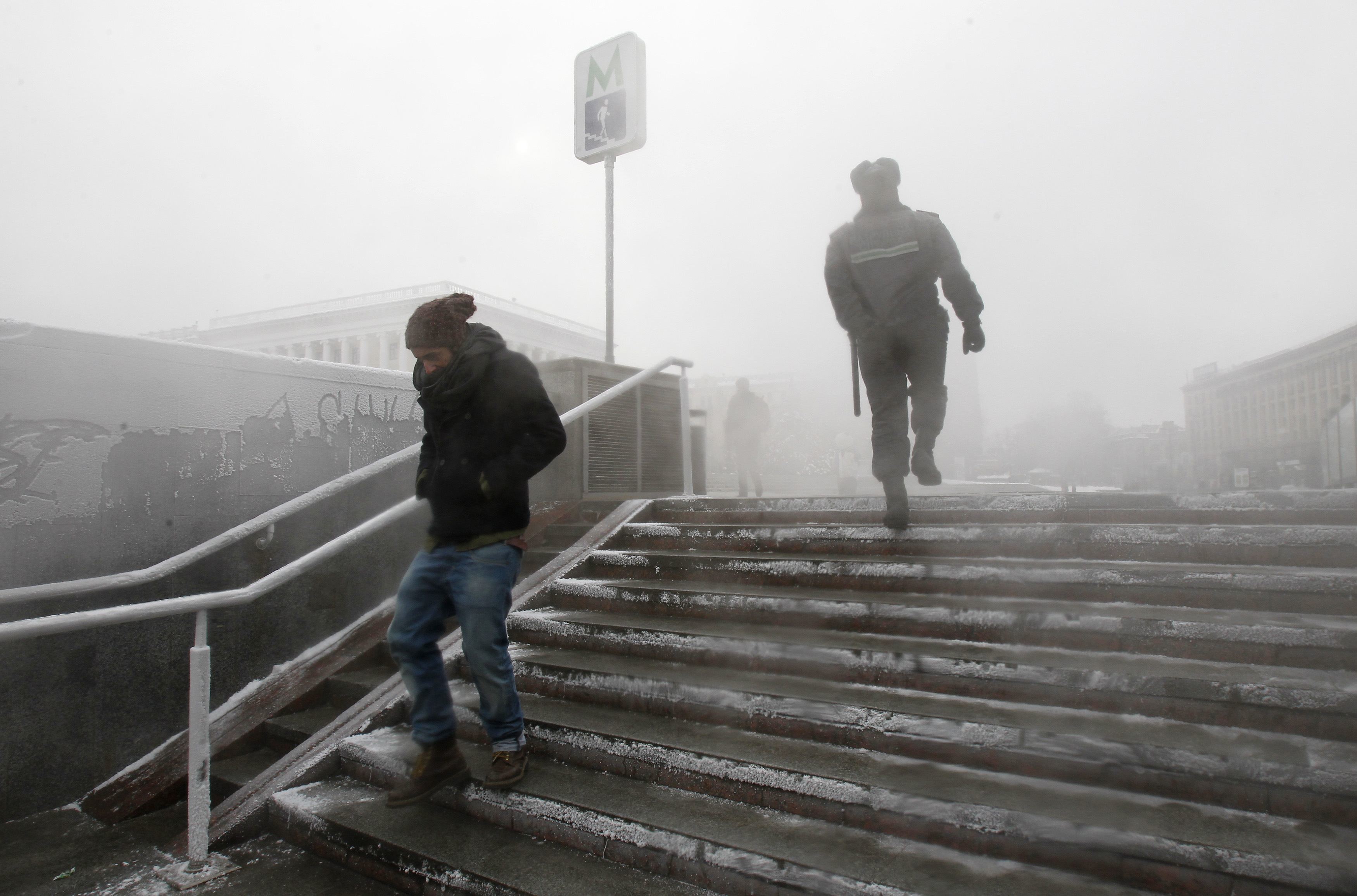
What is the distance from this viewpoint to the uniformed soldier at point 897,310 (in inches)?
136

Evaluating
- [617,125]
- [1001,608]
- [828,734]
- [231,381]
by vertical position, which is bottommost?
[828,734]

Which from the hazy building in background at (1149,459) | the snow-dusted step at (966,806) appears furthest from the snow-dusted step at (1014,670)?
the hazy building in background at (1149,459)

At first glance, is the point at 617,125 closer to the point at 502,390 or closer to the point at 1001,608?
the point at 502,390

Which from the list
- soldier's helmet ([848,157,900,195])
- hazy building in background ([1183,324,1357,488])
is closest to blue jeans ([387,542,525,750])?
soldier's helmet ([848,157,900,195])

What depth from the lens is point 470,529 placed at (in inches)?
94.6

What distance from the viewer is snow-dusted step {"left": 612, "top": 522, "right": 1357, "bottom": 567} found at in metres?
2.74

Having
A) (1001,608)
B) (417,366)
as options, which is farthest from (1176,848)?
(417,366)

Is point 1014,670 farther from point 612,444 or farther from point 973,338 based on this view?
point 612,444

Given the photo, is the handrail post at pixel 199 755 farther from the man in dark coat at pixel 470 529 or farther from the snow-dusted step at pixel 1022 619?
the snow-dusted step at pixel 1022 619

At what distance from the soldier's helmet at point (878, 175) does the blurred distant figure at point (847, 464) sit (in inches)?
447

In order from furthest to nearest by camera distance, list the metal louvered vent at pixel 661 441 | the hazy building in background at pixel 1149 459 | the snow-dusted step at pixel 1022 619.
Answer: the hazy building in background at pixel 1149 459
the metal louvered vent at pixel 661 441
the snow-dusted step at pixel 1022 619

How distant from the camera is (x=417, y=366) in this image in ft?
8.38

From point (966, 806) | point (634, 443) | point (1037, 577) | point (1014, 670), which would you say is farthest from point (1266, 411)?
point (966, 806)

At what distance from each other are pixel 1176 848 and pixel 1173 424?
163 ft
